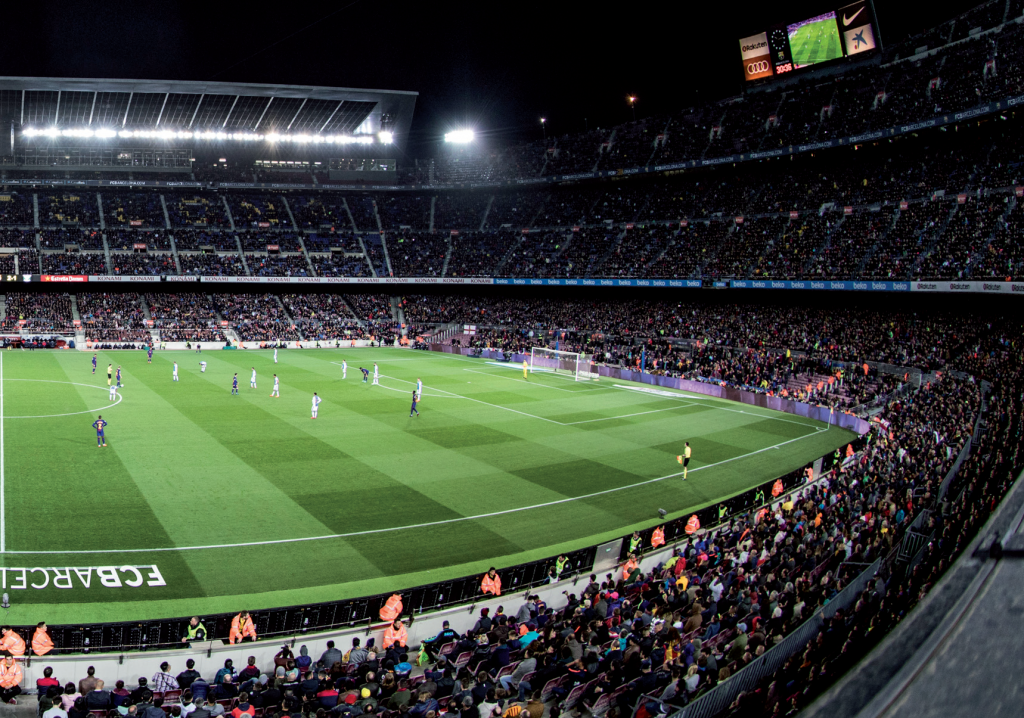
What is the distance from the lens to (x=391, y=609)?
1384cm

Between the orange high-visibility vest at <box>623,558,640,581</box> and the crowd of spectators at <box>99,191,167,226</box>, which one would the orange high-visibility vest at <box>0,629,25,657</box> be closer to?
the orange high-visibility vest at <box>623,558,640,581</box>

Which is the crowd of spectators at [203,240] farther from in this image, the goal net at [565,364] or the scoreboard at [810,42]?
the scoreboard at [810,42]

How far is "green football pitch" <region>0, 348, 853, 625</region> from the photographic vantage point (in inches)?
650

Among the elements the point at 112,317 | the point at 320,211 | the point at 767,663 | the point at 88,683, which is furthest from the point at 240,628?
the point at 320,211

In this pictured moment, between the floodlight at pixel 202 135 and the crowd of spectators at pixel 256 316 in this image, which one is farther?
the floodlight at pixel 202 135

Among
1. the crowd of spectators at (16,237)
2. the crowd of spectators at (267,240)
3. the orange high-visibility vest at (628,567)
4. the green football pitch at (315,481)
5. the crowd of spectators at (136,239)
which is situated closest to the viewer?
the green football pitch at (315,481)

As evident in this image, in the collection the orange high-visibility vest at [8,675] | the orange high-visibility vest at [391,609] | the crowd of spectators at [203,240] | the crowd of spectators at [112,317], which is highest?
the crowd of spectators at [203,240]

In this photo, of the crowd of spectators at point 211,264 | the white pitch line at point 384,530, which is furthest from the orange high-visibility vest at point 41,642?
the crowd of spectators at point 211,264

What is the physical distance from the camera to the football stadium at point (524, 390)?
436 inches

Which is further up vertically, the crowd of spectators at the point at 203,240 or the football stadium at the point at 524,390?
the crowd of spectators at the point at 203,240

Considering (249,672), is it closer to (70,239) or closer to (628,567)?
(628,567)

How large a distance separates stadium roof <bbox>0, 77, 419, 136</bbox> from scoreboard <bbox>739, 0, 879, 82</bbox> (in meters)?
39.2

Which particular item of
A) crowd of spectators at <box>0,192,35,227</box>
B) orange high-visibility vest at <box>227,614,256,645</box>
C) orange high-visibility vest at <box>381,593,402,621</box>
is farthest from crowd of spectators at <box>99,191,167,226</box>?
orange high-visibility vest at <box>381,593,402,621</box>

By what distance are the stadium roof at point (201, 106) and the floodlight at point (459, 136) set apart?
17.0 feet
